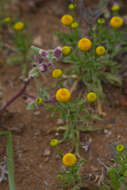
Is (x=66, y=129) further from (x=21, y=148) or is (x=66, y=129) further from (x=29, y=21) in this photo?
(x=29, y=21)

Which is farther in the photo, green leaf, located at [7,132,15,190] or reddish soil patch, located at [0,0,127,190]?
reddish soil patch, located at [0,0,127,190]

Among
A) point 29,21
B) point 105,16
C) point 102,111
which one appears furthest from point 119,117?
point 29,21

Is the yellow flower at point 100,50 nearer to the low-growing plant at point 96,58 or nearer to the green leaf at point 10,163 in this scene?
the low-growing plant at point 96,58

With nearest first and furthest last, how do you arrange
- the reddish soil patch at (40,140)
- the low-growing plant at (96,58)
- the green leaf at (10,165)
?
the green leaf at (10,165) < the reddish soil patch at (40,140) < the low-growing plant at (96,58)

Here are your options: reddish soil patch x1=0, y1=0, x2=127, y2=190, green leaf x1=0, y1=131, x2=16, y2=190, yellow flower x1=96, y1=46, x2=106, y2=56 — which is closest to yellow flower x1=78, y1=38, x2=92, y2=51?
yellow flower x1=96, y1=46, x2=106, y2=56

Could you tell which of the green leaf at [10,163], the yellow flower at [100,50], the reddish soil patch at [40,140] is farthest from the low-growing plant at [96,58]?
the green leaf at [10,163]

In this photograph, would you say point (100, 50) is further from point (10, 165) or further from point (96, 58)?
point (10, 165)

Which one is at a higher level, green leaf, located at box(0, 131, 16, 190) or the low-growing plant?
the low-growing plant

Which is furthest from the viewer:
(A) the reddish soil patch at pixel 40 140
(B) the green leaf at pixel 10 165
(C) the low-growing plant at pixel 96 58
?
(C) the low-growing plant at pixel 96 58

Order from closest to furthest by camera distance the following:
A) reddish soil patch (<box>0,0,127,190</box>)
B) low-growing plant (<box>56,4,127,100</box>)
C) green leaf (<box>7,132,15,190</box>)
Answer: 1. green leaf (<box>7,132,15,190</box>)
2. reddish soil patch (<box>0,0,127,190</box>)
3. low-growing plant (<box>56,4,127,100</box>)

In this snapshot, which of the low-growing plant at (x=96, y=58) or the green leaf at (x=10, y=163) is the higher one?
the low-growing plant at (x=96, y=58)

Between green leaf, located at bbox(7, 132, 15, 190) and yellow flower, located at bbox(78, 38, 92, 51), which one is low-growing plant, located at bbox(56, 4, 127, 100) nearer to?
yellow flower, located at bbox(78, 38, 92, 51)
